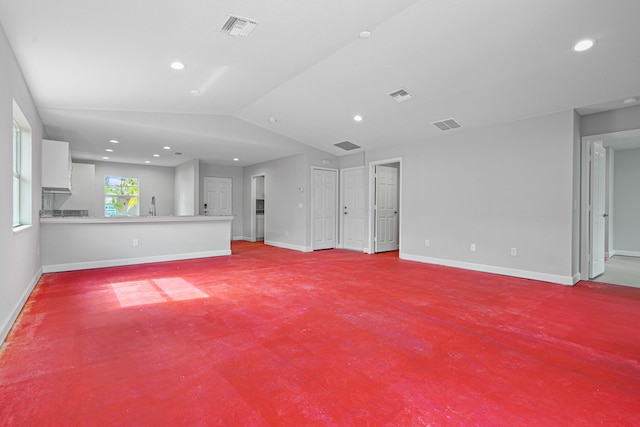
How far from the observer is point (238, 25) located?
9.63 ft

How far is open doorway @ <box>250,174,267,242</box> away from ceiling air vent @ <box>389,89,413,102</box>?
5.81 m

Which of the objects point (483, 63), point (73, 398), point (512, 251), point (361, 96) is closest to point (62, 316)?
point (73, 398)

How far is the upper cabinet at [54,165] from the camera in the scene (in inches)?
200

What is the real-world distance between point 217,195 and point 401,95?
690 centimetres

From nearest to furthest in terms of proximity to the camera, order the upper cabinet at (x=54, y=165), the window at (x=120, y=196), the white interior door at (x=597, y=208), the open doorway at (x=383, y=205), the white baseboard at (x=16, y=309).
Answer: the white baseboard at (x=16, y=309), the white interior door at (x=597, y=208), the upper cabinet at (x=54, y=165), the open doorway at (x=383, y=205), the window at (x=120, y=196)

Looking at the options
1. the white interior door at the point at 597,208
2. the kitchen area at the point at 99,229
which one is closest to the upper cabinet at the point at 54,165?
the kitchen area at the point at 99,229

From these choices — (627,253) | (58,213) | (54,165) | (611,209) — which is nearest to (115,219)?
(54,165)

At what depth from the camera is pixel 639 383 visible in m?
1.97

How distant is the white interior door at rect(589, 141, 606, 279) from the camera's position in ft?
16.0

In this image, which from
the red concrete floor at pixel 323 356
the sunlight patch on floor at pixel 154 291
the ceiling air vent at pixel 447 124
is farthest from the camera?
the ceiling air vent at pixel 447 124

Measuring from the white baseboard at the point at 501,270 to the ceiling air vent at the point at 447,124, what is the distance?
2359mm

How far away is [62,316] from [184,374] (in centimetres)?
195

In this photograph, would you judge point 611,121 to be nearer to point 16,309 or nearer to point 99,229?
point 16,309

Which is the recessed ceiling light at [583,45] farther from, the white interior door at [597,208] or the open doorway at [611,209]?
the white interior door at [597,208]
